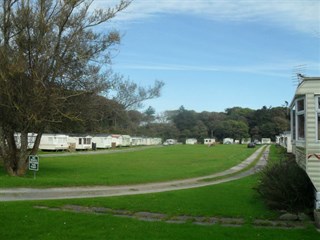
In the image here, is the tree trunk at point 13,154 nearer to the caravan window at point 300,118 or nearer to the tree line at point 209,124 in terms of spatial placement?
the caravan window at point 300,118

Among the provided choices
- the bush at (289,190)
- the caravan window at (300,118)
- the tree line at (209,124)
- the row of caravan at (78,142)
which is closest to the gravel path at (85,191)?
the bush at (289,190)

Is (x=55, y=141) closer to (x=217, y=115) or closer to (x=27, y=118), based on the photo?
(x=27, y=118)

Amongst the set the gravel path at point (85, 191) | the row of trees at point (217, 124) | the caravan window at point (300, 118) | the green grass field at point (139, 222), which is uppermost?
the row of trees at point (217, 124)

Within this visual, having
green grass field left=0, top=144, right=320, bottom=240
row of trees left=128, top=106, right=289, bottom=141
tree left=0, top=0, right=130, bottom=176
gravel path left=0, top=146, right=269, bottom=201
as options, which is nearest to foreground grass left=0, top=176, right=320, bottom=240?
Answer: green grass field left=0, top=144, right=320, bottom=240

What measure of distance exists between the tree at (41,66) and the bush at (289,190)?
12.8 meters

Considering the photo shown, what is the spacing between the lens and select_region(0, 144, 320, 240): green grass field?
33.4 feet

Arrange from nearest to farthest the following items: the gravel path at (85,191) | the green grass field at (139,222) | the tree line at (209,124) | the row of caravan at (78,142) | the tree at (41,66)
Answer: the green grass field at (139,222)
the gravel path at (85,191)
the tree at (41,66)
the row of caravan at (78,142)
the tree line at (209,124)

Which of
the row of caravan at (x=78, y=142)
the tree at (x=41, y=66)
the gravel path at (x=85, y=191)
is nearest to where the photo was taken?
the gravel path at (x=85, y=191)

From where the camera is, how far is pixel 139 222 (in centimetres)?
1194

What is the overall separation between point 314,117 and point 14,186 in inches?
505

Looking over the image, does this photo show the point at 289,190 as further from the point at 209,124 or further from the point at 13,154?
the point at 209,124

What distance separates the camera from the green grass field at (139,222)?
10.2 meters

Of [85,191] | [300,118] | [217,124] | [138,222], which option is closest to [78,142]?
[85,191]

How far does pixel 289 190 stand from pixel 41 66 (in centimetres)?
1478
